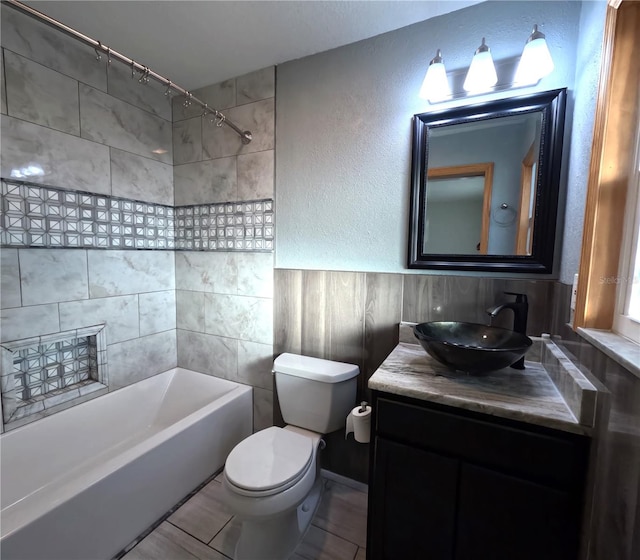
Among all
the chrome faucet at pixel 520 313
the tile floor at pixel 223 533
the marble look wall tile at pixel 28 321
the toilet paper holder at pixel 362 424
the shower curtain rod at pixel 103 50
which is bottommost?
the tile floor at pixel 223 533

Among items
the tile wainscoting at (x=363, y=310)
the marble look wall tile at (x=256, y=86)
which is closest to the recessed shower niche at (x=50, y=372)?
the tile wainscoting at (x=363, y=310)

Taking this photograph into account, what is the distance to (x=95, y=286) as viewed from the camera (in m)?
1.84

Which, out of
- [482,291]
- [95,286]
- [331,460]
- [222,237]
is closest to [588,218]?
[482,291]

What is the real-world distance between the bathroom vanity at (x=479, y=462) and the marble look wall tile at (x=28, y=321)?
1.81 metres

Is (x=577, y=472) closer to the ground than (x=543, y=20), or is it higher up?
closer to the ground

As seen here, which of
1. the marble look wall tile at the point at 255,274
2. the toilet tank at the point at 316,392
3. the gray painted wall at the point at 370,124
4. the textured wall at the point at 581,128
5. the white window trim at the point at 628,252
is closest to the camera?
the white window trim at the point at 628,252

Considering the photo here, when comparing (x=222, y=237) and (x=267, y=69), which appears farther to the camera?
(x=222, y=237)

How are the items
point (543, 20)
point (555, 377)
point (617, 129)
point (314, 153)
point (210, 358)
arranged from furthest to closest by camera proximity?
1. point (210, 358)
2. point (314, 153)
3. point (543, 20)
4. point (555, 377)
5. point (617, 129)

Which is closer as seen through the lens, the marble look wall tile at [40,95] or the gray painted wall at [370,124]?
the gray painted wall at [370,124]

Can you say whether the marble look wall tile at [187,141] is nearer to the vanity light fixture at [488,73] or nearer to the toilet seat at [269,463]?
the vanity light fixture at [488,73]

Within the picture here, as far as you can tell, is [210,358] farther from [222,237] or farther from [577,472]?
[577,472]

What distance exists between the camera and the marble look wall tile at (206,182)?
202 cm

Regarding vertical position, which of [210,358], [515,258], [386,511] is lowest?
[386,511]

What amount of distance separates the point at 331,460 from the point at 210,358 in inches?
44.2
